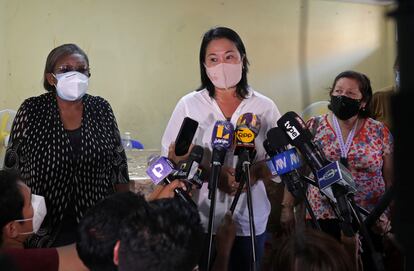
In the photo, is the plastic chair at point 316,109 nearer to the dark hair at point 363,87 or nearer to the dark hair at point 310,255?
the dark hair at point 363,87

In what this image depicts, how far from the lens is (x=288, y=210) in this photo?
82.8 inches

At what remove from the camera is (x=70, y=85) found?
1.83 metres

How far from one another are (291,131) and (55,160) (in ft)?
3.02

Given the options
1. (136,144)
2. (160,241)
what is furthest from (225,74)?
(136,144)

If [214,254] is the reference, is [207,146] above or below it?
above

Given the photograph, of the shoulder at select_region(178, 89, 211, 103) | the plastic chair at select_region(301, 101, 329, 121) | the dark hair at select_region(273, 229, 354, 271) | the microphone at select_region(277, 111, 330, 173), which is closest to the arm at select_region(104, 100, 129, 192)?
the shoulder at select_region(178, 89, 211, 103)

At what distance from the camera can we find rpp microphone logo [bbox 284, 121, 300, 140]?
Answer: 1.39 meters

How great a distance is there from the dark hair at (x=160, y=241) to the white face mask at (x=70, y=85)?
3.23ft

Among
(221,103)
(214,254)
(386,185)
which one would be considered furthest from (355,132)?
(214,254)

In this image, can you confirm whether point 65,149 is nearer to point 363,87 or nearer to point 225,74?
point 225,74

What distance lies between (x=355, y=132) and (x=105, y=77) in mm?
1971

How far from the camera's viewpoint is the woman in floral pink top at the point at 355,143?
2.06 metres

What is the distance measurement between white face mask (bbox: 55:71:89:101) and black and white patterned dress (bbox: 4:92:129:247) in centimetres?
7

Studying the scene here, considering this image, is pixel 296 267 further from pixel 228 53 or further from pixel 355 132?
pixel 355 132
